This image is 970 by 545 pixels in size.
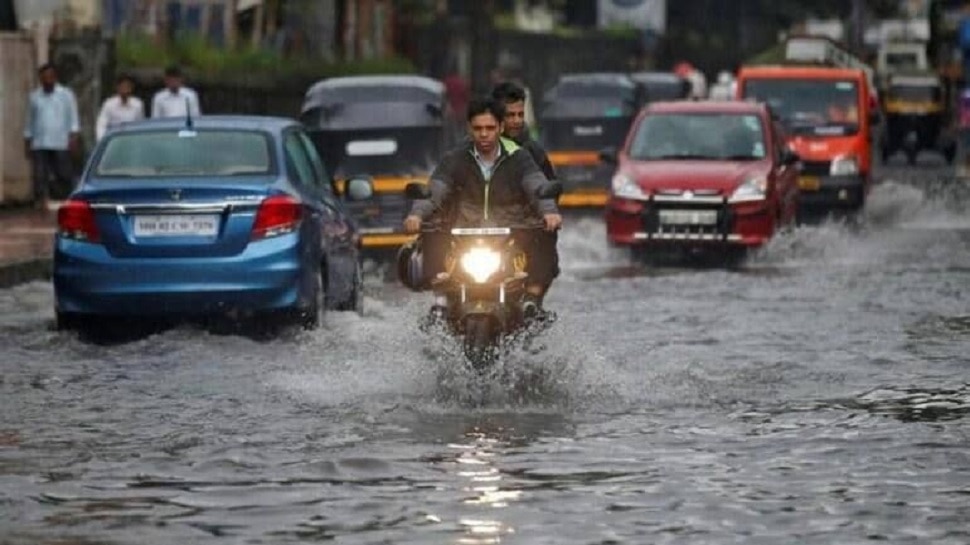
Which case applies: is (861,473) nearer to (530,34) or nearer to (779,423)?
(779,423)

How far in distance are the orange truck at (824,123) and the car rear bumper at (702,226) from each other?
7253 millimetres

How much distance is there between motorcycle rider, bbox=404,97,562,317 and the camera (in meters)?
15.0

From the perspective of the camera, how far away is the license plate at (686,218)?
28.2 m

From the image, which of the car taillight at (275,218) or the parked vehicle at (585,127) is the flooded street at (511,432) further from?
the parked vehicle at (585,127)

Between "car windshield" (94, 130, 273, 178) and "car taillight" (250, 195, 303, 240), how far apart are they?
408 millimetres

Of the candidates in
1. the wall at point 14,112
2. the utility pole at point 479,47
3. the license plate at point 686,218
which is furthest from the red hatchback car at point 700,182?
the utility pole at point 479,47

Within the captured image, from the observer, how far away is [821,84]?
37562 mm

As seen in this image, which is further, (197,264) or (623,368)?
(197,264)

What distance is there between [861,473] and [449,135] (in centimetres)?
1717

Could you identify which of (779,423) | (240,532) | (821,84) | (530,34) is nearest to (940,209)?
(821,84)

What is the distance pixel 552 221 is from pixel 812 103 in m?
22.8

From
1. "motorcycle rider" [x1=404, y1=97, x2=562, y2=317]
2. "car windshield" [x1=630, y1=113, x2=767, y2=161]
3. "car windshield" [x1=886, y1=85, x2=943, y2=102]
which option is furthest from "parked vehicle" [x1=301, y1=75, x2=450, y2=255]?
"car windshield" [x1=886, y1=85, x2=943, y2=102]

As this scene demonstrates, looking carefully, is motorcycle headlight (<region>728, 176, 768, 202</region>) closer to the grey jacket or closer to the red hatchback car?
the red hatchback car

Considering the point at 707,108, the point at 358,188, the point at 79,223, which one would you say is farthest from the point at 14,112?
the point at 79,223
